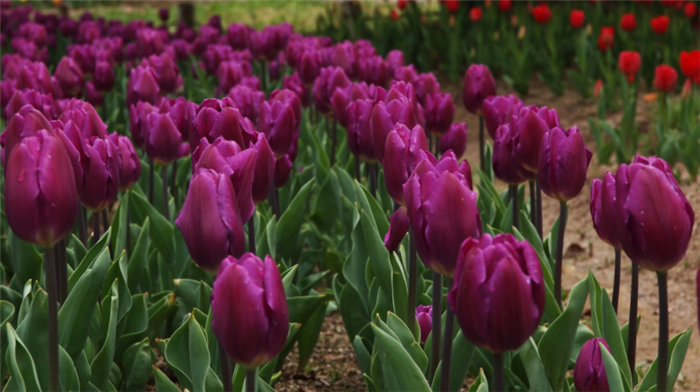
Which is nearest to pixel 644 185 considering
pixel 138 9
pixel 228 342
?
pixel 228 342

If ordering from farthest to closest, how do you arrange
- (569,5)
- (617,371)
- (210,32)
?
(569,5) < (210,32) < (617,371)

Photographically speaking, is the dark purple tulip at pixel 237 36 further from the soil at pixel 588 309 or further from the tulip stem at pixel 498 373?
the tulip stem at pixel 498 373

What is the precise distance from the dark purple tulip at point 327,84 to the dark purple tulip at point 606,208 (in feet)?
5.05

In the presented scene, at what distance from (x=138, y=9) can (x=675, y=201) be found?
15956mm

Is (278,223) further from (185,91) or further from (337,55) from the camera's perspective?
(185,91)

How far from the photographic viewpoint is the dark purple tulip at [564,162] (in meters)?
1.80

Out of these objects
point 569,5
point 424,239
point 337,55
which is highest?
point 424,239

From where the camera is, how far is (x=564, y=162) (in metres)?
1.81

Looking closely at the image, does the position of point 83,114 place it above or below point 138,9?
above

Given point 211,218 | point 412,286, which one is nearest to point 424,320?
point 412,286

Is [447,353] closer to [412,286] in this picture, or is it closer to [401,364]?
[401,364]

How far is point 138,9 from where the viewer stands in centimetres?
1598

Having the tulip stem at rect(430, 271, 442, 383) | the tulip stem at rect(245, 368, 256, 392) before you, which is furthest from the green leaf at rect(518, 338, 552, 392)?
the tulip stem at rect(245, 368, 256, 392)

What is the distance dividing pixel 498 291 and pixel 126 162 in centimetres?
130
